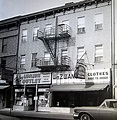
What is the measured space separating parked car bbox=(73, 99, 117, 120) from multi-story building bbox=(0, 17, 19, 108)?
1852 mm

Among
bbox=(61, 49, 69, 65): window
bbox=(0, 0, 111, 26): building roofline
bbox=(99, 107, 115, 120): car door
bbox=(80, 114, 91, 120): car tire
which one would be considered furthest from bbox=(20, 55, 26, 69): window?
bbox=(99, 107, 115, 120): car door

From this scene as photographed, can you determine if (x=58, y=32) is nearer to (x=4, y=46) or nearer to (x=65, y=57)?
(x=65, y=57)

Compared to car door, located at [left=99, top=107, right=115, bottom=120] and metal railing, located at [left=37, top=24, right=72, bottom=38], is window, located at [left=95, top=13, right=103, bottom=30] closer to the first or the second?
metal railing, located at [left=37, top=24, right=72, bottom=38]

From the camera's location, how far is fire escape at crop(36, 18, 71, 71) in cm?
582

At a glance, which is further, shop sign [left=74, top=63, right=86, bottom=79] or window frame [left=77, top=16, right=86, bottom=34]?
window frame [left=77, top=16, right=86, bottom=34]

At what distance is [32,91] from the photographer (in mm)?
5996

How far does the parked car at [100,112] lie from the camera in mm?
4523

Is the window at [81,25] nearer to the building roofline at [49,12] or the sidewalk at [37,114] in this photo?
the building roofline at [49,12]

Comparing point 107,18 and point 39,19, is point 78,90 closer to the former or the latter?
point 107,18

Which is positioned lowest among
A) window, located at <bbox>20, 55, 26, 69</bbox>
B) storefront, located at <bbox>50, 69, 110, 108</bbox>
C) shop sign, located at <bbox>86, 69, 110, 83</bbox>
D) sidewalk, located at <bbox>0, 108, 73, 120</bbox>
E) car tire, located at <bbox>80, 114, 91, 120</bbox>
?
sidewalk, located at <bbox>0, 108, 73, 120</bbox>

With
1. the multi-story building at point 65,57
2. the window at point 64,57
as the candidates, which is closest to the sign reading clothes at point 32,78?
the multi-story building at point 65,57

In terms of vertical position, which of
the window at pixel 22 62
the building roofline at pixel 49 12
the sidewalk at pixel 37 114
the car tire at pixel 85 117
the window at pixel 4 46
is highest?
the building roofline at pixel 49 12

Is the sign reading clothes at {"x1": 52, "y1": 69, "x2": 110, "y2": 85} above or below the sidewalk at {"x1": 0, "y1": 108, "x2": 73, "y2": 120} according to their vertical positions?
above

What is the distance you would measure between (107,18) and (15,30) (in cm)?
242
